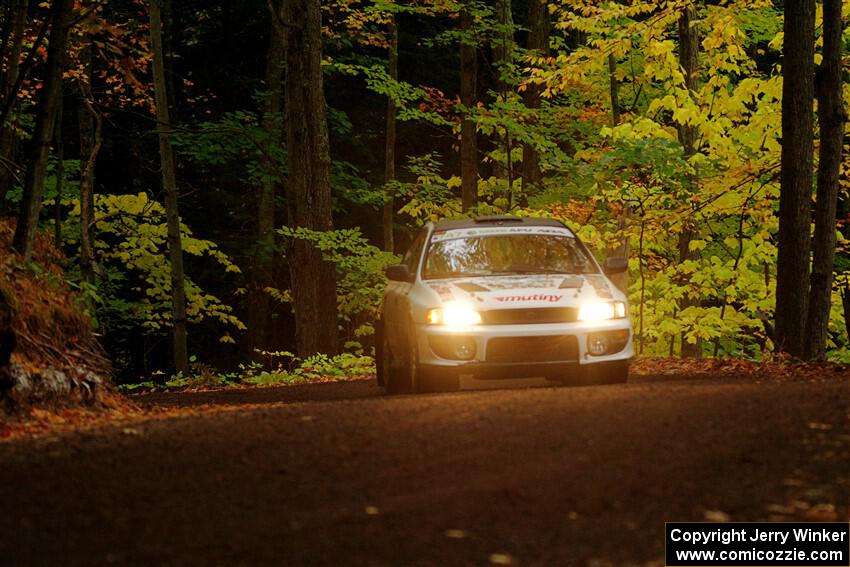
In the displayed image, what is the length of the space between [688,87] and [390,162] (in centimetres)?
978

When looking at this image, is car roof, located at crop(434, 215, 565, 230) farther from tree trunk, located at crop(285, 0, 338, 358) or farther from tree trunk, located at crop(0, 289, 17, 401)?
tree trunk, located at crop(285, 0, 338, 358)

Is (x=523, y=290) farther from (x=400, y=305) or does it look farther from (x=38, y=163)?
(x=38, y=163)

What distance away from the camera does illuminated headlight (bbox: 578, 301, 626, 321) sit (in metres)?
10.6

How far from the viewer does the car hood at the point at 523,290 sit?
10.4m

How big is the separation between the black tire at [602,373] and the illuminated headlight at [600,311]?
0.44 m

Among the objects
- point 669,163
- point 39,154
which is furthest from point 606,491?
point 669,163

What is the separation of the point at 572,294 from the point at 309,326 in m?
10.9

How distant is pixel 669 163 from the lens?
1816 centimetres

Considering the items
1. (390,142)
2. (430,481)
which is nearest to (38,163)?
(430,481)

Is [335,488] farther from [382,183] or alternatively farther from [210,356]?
[210,356]

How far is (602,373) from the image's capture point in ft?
35.1

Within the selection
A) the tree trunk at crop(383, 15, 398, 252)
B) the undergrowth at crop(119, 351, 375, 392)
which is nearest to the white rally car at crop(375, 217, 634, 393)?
the undergrowth at crop(119, 351, 375, 392)

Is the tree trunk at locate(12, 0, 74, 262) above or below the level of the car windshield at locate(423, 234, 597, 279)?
above

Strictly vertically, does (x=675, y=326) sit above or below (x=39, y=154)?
below
